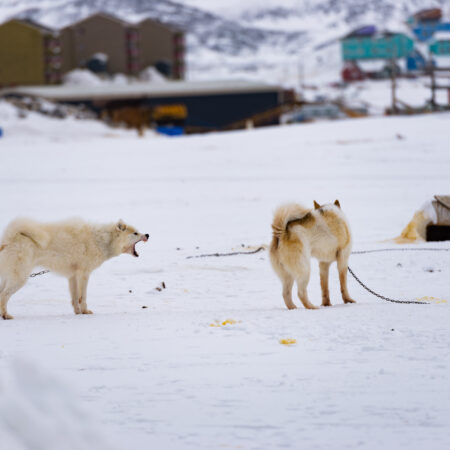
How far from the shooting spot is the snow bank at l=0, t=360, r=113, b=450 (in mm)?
3596

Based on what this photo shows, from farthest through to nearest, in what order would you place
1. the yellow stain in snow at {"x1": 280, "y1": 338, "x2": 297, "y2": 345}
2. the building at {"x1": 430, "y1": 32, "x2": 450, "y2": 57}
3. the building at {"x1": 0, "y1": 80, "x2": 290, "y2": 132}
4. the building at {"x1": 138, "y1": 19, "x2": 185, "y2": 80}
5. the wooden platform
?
the building at {"x1": 430, "y1": 32, "x2": 450, "y2": 57}, the building at {"x1": 138, "y1": 19, "x2": 185, "y2": 80}, the building at {"x1": 0, "y1": 80, "x2": 290, "y2": 132}, the wooden platform, the yellow stain in snow at {"x1": 280, "y1": 338, "x2": 297, "y2": 345}

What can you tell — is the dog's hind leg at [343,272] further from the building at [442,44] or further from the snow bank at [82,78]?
the building at [442,44]

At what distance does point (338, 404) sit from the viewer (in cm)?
537

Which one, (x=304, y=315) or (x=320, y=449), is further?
(x=304, y=315)

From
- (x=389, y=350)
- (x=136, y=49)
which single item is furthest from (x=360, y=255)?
(x=136, y=49)

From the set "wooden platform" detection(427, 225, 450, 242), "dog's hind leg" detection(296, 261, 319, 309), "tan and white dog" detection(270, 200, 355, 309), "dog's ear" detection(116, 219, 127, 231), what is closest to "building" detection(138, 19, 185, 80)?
"wooden platform" detection(427, 225, 450, 242)

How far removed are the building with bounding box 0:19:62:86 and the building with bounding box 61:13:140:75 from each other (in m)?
2.68

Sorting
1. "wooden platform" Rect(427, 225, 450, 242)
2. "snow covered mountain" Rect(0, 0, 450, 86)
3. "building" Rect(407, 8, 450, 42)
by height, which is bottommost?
"wooden platform" Rect(427, 225, 450, 242)

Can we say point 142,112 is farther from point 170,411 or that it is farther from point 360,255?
point 170,411

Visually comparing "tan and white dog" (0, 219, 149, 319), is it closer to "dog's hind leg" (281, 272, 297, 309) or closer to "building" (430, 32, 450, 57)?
"dog's hind leg" (281, 272, 297, 309)

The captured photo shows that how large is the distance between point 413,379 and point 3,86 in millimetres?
61116

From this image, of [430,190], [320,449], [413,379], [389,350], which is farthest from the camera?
[430,190]

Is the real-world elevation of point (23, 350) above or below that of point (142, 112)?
below

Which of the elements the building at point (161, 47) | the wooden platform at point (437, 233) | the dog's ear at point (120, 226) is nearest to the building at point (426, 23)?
the building at point (161, 47)
